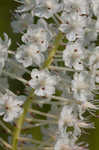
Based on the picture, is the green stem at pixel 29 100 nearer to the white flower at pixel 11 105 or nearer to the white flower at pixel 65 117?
the white flower at pixel 11 105

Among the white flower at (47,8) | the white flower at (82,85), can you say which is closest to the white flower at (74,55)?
the white flower at (82,85)

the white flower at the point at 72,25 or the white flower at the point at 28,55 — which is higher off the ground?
the white flower at the point at 72,25

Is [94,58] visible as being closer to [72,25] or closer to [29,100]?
[72,25]

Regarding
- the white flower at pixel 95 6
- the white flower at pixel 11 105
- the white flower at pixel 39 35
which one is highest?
the white flower at pixel 95 6

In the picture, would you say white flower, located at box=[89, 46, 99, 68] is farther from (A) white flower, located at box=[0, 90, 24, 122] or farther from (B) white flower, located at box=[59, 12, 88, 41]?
(A) white flower, located at box=[0, 90, 24, 122]

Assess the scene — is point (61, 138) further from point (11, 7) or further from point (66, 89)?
point (11, 7)

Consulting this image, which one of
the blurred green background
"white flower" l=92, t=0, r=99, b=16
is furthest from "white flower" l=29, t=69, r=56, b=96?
the blurred green background

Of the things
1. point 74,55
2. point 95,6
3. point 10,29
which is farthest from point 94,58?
point 10,29
